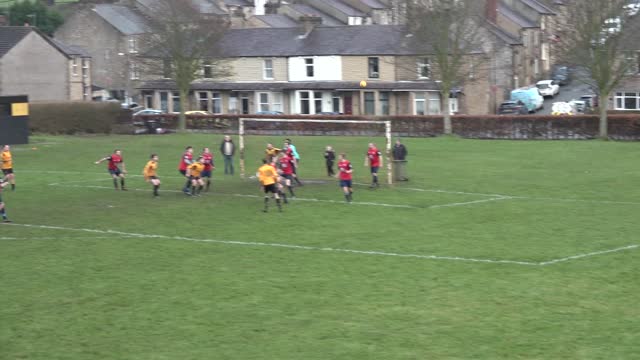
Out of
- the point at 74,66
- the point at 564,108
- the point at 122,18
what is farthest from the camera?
the point at 122,18

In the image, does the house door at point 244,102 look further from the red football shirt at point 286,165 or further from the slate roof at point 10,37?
the red football shirt at point 286,165

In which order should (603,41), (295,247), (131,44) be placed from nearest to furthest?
1. (295,247)
2. (603,41)
3. (131,44)

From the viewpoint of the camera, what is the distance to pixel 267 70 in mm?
84688

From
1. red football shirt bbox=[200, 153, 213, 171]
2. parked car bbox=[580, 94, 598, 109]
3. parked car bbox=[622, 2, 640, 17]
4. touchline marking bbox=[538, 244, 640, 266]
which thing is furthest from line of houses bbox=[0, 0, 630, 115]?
touchline marking bbox=[538, 244, 640, 266]

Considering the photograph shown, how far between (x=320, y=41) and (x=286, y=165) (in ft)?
158

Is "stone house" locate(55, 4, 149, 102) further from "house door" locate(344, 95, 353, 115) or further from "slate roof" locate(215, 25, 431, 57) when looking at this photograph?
"house door" locate(344, 95, 353, 115)

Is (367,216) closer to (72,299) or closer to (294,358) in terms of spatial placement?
(72,299)

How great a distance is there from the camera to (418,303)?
20.1 m

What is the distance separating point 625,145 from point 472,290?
119 feet

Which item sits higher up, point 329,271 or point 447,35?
point 447,35

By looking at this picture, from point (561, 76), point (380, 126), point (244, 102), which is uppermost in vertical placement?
point (561, 76)

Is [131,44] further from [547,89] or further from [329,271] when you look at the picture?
[329,271]

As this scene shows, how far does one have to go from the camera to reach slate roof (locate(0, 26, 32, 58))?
73.6 metres

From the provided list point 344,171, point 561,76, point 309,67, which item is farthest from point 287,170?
point 561,76
